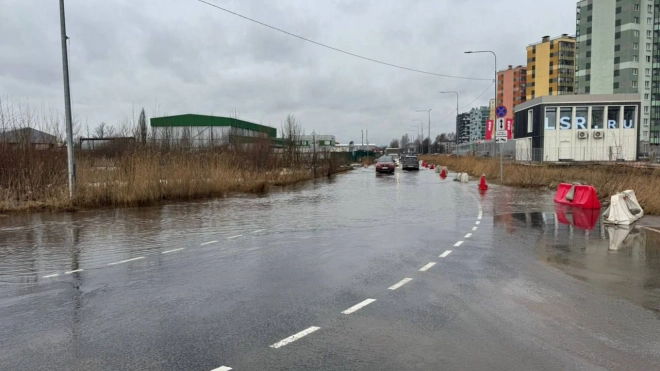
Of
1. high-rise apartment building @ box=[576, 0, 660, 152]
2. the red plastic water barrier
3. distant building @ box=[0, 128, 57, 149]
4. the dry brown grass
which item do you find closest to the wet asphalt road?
the dry brown grass

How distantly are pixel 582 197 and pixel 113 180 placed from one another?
16774mm

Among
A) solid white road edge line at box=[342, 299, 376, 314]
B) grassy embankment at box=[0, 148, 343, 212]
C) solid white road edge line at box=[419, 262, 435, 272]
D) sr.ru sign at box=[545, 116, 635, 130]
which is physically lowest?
solid white road edge line at box=[419, 262, 435, 272]

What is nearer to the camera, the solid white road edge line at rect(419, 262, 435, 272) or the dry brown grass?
the solid white road edge line at rect(419, 262, 435, 272)

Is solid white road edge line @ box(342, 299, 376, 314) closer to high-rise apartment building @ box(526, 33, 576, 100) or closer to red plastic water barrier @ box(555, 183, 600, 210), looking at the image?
red plastic water barrier @ box(555, 183, 600, 210)

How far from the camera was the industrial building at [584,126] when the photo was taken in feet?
178

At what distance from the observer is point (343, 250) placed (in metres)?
9.23

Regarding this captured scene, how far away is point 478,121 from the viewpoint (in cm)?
18762

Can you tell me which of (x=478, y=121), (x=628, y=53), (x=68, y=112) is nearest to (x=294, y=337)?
(x=68, y=112)

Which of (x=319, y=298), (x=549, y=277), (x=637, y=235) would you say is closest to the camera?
(x=319, y=298)

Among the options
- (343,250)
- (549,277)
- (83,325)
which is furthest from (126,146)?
(549,277)

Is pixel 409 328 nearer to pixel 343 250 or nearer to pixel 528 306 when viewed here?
pixel 528 306

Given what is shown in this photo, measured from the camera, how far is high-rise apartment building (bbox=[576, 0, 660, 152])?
292 feet

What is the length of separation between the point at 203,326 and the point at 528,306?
3.86m

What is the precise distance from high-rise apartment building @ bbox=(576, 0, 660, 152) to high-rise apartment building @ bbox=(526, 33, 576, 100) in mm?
19326
